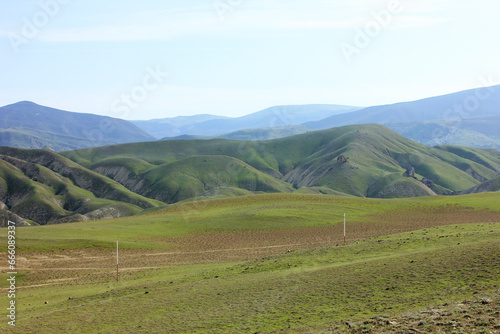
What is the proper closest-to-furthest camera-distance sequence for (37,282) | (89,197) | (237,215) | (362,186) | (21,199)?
(37,282) < (237,215) < (21,199) < (89,197) < (362,186)

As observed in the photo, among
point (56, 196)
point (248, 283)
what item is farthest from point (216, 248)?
point (56, 196)

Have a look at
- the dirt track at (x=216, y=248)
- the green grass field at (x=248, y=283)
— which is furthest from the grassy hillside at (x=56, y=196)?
the green grass field at (x=248, y=283)

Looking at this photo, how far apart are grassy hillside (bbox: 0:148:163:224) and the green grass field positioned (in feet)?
262

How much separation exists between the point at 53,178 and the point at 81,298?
16038cm

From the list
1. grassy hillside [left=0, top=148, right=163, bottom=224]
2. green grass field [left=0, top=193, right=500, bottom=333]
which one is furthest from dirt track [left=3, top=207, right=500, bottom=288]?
grassy hillside [left=0, top=148, right=163, bottom=224]

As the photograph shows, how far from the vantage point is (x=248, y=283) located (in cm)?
2766

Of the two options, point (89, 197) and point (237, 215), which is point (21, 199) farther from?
point (237, 215)

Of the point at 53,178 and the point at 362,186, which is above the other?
the point at 53,178

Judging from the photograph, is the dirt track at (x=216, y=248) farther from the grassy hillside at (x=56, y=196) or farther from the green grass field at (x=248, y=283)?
the grassy hillside at (x=56, y=196)

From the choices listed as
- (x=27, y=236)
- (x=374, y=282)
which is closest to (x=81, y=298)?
(x=374, y=282)

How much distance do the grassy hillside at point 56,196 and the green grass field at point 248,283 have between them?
262 feet

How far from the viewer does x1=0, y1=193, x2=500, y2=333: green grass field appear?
19641 millimetres

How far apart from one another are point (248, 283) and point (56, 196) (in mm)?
150739

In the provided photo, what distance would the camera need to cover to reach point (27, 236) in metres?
Answer: 53.4
